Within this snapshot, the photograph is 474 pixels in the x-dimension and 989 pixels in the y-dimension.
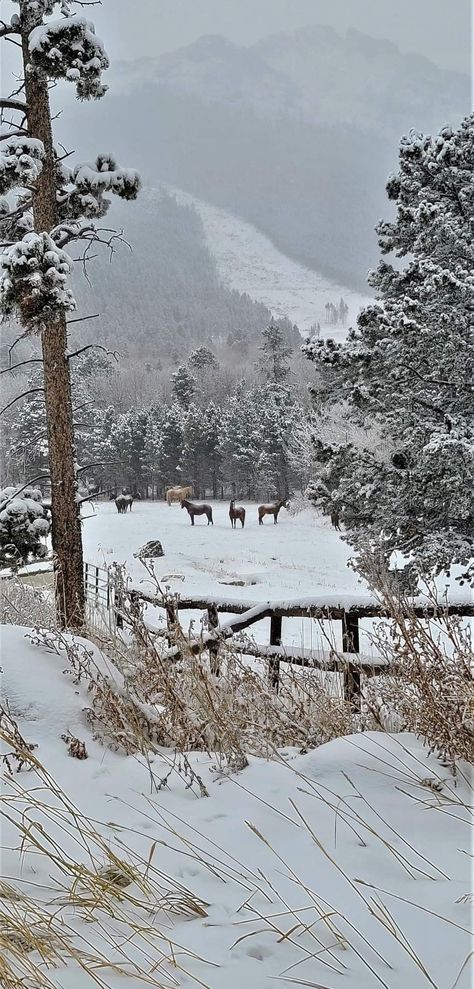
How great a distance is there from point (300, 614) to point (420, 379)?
7.09m

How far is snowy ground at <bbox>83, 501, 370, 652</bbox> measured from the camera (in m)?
21.7

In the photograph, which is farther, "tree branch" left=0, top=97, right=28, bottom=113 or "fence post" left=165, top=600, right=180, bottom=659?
"tree branch" left=0, top=97, right=28, bottom=113

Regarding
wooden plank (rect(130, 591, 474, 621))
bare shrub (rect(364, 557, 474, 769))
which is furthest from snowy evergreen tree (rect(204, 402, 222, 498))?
bare shrub (rect(364, 557, 474, 769))

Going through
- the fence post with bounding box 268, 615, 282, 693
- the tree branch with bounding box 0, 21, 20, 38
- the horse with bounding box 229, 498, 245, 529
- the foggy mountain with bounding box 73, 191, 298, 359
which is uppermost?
the foggy mountain with bounding box 73, 191, 298, 359

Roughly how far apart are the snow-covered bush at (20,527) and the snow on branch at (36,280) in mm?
2649

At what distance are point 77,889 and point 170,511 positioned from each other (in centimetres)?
4579

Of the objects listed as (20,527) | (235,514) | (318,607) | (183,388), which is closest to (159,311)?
(183,388)

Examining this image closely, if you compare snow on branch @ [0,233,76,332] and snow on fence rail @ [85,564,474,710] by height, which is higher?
snow on branch @ [0,233,76,332]

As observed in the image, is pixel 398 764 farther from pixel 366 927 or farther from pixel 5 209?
pixel 5 209

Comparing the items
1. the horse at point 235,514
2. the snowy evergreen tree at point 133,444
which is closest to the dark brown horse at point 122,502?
the horse at point 235,514

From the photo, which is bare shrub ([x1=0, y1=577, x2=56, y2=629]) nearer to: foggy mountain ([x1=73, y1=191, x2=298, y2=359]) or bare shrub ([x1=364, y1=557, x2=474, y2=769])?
bare shrub ([x1=364, y1=557, x2=474, y2=769])

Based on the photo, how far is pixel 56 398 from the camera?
917 centimetres

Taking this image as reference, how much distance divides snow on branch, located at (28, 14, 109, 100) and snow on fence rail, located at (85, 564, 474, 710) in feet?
24.8

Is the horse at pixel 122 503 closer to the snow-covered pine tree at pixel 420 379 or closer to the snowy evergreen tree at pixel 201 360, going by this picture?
the snow-covered pine tree at pixel 420 379
